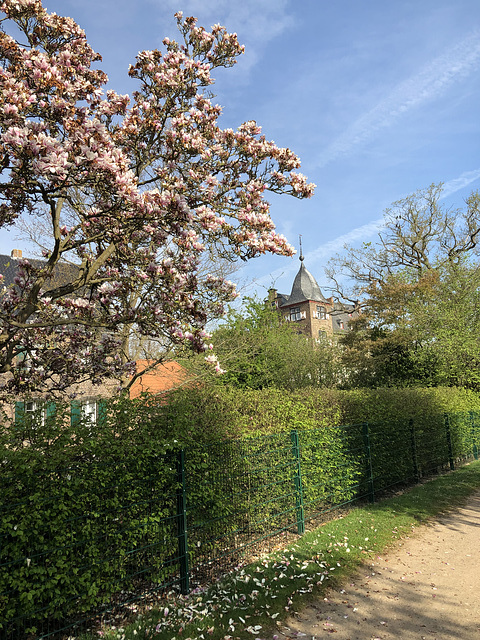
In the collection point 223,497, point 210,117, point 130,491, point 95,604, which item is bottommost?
point 95,604

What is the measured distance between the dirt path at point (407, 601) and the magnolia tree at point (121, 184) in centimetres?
346

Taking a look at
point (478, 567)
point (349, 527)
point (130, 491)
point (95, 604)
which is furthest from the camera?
point (349, 527)

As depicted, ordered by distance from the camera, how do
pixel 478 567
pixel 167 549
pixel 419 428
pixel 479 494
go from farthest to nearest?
pixel 419 428 < pixel 479 494 < pixel 478 567 < pixel 167 549

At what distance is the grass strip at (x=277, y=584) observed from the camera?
3.92 metres

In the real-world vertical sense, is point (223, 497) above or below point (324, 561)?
above

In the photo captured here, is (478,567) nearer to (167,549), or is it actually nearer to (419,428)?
(167,549)

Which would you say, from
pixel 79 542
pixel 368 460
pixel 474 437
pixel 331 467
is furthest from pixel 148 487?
pixel 474 437

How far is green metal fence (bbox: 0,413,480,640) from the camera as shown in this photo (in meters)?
3.50

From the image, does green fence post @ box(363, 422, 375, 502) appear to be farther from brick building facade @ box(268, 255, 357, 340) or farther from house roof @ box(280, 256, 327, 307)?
house roof @ box(280, 256, 327, 307)

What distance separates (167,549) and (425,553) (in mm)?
3676

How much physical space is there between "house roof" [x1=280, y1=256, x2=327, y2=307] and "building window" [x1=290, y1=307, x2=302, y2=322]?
2.92ft

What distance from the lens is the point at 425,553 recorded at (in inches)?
241

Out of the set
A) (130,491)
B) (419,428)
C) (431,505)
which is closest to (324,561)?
(130,491)

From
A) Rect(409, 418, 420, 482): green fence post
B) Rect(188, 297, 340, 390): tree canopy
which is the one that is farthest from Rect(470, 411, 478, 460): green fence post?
Rect(188, 297, 340, 390): tree canopy
